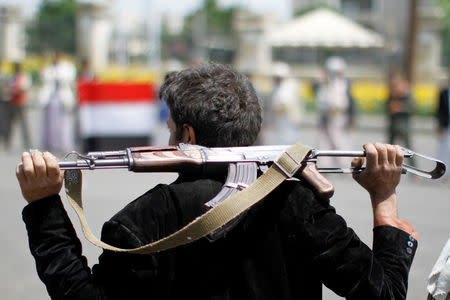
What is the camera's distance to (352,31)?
30.6 meters

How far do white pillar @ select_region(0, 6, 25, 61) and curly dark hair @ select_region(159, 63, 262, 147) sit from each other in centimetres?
4189

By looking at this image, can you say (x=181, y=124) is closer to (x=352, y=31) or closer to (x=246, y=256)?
(x=246, y=256)

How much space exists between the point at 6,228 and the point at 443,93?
6.33 meters

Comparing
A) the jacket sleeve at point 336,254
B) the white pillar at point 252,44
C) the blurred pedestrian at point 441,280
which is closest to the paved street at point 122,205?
the blurred pedestrian at point 441,280

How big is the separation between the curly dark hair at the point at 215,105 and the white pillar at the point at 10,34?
41894mm

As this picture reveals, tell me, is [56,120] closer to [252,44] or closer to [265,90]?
[265,90]

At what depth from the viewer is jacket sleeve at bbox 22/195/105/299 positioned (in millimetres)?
2115

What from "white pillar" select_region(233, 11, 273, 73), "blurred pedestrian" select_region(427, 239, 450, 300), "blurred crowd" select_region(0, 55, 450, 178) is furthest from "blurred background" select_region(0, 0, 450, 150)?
"blurred pedestrian" select_region(427, 239, 450, 300)

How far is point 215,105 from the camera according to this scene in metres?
2.23

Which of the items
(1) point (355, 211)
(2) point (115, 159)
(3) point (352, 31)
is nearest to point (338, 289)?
(2) point (115, 159)

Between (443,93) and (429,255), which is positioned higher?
(443,93)

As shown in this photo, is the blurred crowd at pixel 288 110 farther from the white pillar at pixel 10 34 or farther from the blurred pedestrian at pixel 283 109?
the white pillar at pixel 10 34

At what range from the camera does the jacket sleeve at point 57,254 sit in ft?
6.94

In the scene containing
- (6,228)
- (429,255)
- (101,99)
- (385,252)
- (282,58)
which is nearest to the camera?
(385,252)
